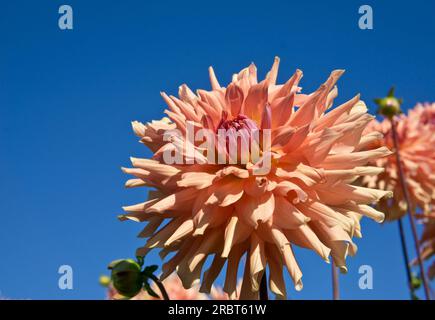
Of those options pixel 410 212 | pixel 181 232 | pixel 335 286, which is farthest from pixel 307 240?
pixel 410 212

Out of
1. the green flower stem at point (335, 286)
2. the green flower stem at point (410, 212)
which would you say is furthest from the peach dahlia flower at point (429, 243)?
the green flower stem at point (335, 286)

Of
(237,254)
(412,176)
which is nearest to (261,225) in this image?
(237,254)

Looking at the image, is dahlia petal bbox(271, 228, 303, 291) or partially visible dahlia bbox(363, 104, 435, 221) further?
partially visible dahlia bbox(363, 104, 435, 221)

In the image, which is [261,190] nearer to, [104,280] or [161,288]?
[161,288]

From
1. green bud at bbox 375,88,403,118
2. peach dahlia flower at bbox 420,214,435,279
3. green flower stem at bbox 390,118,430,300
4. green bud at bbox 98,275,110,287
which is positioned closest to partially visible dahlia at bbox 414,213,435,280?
peach dahlia flower at bbox 420,214,435,279

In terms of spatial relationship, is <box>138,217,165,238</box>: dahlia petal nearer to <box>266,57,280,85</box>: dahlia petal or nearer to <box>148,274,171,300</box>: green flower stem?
<box>148,274,171,300</box>: green flower stem
